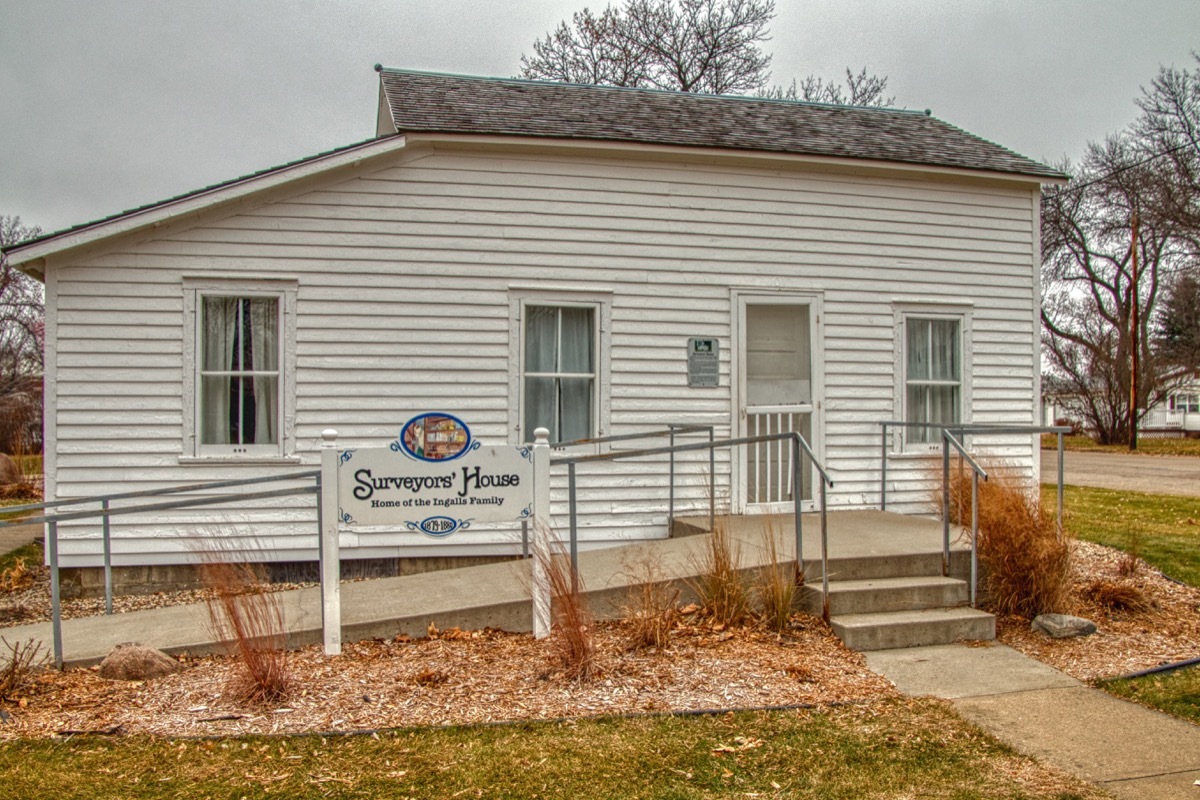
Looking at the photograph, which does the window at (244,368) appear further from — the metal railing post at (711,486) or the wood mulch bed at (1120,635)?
the wood mulch bed at (1120,635)

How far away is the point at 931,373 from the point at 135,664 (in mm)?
7955

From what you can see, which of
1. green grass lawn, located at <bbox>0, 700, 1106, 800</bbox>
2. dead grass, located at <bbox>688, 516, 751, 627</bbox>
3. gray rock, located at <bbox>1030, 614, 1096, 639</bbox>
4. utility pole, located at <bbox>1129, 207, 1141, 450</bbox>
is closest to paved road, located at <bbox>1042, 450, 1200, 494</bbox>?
utility pole, located at <bbox>1129, 207, 1141, 450</bbox>

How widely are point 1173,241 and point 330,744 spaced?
3508 centimetres

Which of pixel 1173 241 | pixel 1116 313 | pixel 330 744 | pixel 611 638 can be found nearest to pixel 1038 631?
pixel 611 638

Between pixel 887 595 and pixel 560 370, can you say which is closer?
pixel 887 595

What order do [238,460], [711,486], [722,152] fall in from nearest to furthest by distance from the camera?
[711,486] < [238,460] < [722,152]

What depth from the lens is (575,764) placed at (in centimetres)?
430

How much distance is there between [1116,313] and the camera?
37.8 metres

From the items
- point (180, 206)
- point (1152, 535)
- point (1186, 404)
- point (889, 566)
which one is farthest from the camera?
point (1186, 404)

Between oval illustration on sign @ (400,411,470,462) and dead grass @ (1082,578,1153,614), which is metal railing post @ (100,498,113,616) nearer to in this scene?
oval illustration on sign @ (400,411,470,462)

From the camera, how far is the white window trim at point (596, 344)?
9.26 metres

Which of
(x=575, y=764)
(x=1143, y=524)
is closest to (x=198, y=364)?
(x=575, y=764)

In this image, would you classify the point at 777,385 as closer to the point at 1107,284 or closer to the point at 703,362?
the point at 703,362

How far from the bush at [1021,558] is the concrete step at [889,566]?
0.61ft
